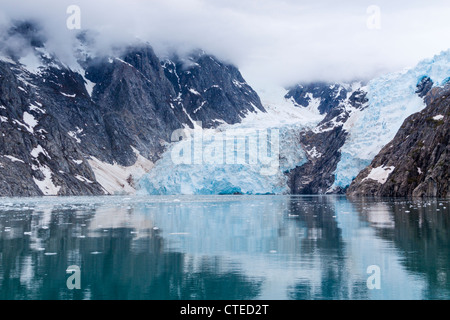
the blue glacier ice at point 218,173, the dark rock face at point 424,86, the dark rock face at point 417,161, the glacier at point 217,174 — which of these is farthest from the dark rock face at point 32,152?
the dark rock face at point 424,86

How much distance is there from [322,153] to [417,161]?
79.7 meters

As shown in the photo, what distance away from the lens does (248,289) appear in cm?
1420

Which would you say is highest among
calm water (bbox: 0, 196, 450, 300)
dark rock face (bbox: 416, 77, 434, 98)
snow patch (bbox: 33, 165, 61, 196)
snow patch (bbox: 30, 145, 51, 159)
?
dark rock face (bbox: 416, 77, 434, 98)

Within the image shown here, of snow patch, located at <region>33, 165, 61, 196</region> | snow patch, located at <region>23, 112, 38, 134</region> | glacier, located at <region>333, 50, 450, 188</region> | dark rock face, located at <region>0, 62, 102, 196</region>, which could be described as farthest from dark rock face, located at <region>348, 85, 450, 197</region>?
snow patch, located at <region>23, 112, 38, 134</region>

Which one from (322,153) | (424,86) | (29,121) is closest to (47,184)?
(29,121)

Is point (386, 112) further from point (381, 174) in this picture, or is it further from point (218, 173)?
point (218, 173)

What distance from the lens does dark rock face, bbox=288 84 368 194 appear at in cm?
18162

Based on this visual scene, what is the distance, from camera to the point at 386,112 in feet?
536

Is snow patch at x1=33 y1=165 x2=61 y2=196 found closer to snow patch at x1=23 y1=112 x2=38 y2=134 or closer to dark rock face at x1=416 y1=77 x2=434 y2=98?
snow patch at x1=23 y1=112 x2=38 y2=134

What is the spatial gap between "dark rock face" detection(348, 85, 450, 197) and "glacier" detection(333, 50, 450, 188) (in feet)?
68.0

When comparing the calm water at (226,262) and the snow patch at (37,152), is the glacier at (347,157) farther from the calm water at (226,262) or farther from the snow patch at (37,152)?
the calm water at (226,262)

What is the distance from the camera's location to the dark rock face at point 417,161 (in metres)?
97.2

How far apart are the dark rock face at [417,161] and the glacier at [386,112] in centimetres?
2071
